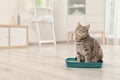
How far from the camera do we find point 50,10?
4.35 metres

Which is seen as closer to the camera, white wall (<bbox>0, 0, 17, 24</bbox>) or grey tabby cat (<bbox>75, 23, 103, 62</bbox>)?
grey tabby cat (<bbox>75, 23, 103, 62</bbox>)

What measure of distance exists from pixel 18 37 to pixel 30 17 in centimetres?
78

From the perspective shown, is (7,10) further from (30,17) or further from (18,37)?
(18,37)

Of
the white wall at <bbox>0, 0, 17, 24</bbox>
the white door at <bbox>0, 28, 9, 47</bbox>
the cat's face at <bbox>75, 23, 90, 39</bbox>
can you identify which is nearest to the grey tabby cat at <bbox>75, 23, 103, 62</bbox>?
the cat's face at <bbox>75, 23, 90, 39</bbox>

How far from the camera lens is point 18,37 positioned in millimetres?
3354

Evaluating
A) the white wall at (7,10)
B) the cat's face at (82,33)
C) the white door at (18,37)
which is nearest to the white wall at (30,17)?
the white wall at (7,10)

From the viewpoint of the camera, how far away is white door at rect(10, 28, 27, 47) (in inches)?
129

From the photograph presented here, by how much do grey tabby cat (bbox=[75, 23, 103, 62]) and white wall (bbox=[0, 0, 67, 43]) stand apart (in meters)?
2.34

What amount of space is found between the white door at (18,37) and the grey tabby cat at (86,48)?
1.88m

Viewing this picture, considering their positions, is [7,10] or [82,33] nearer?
[82,33]

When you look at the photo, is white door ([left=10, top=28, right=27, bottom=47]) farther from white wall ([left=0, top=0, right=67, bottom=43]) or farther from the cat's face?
the cat's face

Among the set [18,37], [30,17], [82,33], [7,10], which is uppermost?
[7,10]

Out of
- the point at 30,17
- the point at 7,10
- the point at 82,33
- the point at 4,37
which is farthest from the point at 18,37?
the point at 82,33

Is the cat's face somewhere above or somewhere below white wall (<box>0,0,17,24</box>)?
below
